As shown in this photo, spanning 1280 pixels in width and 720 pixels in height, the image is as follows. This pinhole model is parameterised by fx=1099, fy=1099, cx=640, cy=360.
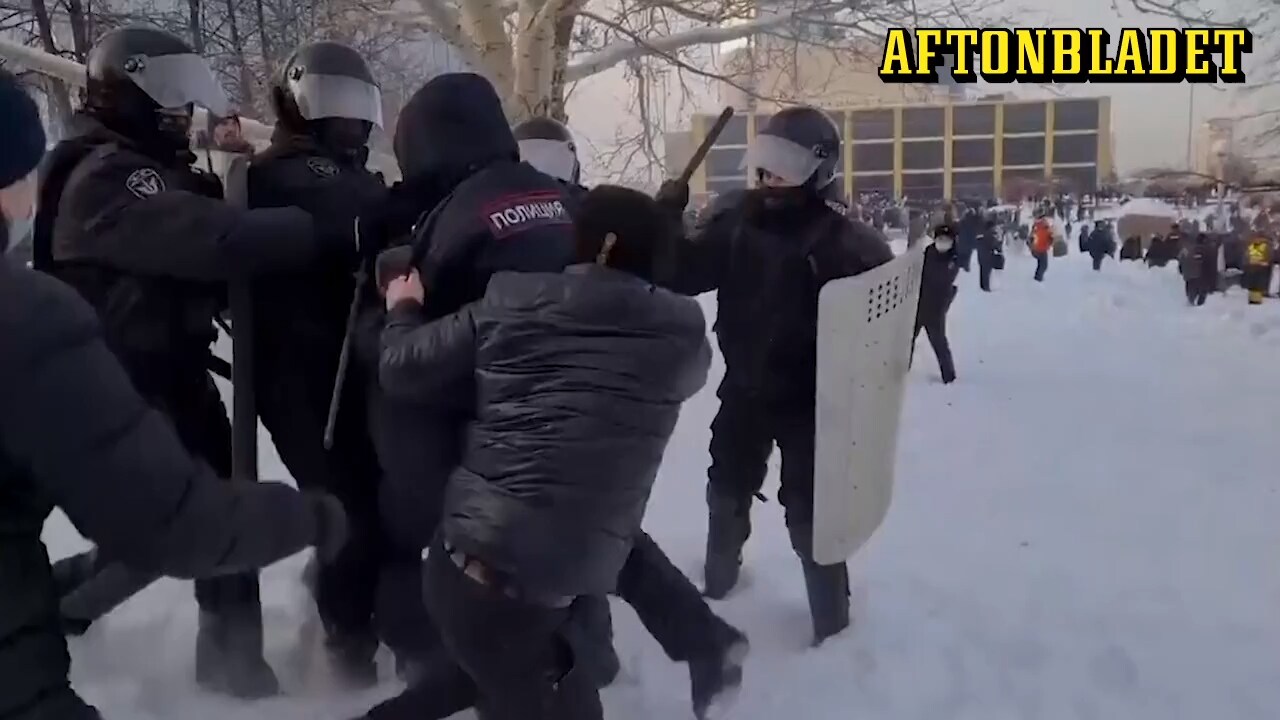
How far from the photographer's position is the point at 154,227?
8.02ft

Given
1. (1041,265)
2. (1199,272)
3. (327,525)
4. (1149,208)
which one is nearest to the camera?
(327,525)

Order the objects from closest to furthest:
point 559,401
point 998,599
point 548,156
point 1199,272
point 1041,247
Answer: point 559,401, point 548,156, point 998,599, point 1199,272, point 1041,247

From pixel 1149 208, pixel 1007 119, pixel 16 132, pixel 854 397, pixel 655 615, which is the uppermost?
pixel 16 132

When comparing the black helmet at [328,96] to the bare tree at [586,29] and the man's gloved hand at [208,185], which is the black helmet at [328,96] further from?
the bare tree at [586,29]

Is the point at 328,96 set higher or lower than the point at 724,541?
higher

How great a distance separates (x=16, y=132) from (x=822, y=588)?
2564mm

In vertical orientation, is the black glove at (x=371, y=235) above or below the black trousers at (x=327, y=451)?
above

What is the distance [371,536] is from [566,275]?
1088 millimetres

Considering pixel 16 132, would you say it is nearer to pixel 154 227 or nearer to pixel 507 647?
pixel 154 227

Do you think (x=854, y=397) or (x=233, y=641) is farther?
(x=854, y=397)

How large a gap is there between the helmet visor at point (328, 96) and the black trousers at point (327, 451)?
0.60m

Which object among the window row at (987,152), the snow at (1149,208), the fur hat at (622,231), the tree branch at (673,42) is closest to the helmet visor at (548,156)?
the fur hat at (622,231)

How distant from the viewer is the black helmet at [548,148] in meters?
3.48

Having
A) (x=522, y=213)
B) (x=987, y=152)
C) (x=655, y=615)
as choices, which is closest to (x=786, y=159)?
(x=522, y=213)
